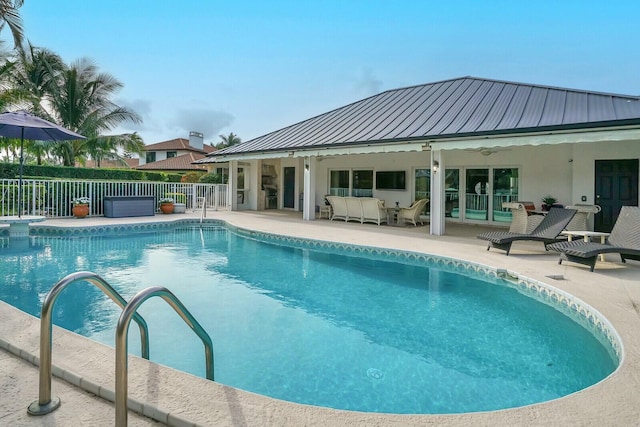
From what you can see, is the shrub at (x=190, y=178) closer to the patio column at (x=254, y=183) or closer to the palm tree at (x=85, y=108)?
the palm tree at (x=85, y=108)

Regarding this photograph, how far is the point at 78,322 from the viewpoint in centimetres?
510

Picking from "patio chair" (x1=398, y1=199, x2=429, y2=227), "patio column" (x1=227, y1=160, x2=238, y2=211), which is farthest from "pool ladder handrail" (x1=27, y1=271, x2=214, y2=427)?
"patio column" (x1=227, y1=160, x2=238, y2=211)

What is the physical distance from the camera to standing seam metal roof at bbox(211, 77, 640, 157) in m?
10.0

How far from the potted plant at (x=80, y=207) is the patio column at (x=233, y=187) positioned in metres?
6.58

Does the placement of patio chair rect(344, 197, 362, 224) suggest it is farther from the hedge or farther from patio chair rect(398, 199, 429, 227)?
the hedge

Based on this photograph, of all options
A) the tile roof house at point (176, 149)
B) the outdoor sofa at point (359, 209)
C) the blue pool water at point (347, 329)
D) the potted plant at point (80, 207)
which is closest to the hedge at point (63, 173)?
the potted plant at point (80, 207)

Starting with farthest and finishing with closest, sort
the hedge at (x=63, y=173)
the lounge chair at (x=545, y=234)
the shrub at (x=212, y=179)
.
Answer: the shrub at (x=212, y=179)
the hedge at (x=63, y=173)
the lounge chair at (x=545, y=234)

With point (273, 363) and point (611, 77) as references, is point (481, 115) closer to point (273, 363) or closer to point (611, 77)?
point (273, 363)

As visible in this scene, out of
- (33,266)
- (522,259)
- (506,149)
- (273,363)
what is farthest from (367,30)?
(273,363)

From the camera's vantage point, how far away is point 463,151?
14836 mm

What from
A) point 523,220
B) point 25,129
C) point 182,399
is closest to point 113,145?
point 25,129

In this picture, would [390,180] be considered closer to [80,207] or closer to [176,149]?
[80,207]

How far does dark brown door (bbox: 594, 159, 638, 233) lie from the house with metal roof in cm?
2

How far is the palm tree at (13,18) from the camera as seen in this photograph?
14913 mm
